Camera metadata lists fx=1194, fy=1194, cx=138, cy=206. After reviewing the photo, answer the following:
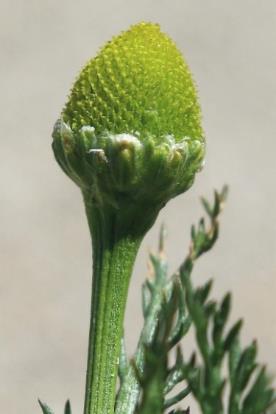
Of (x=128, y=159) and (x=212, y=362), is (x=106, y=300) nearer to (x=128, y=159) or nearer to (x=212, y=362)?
(x=128, y=159)

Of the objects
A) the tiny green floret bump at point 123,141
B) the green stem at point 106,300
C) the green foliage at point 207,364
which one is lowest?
the green foliage at point 207,364

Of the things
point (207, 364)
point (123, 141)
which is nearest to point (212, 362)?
point (207, 364)

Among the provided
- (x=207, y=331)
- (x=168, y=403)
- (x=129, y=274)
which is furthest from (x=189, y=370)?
(x=129, y=274)

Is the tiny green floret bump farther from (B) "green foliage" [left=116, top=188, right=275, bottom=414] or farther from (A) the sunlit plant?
(B) "green foliage" [left=116, top=188, right=275, bottom=414]

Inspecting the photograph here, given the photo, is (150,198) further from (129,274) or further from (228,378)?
(228,378)

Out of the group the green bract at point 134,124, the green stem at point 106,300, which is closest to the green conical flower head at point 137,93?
the green bract at point 134,124

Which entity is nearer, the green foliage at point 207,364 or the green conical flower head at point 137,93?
the green foliage at point 207,364

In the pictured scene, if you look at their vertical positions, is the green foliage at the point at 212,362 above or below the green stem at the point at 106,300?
below

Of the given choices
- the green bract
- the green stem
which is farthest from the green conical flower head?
the green stem

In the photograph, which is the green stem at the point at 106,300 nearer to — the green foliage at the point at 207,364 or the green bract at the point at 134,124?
the green bract at the point at 134,124
